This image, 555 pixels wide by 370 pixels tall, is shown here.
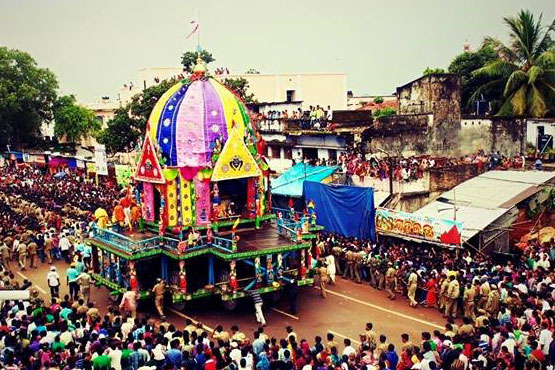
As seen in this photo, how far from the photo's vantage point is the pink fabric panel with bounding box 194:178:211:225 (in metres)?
20.7

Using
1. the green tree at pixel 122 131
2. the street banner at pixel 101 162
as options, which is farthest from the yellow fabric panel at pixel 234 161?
the green tree at pixel 122 131

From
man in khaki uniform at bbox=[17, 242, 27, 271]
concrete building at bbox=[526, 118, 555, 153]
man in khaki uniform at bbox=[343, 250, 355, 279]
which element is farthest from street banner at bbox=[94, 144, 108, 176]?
concrete building at bbox=[526, 118, 555, 153]

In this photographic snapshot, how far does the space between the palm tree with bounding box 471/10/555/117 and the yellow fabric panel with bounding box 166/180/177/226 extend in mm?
19798

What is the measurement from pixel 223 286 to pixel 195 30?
9487 millimetres

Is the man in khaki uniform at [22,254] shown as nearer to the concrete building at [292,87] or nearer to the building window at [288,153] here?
the building window at [288,153]

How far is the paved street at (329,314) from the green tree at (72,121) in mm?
37795

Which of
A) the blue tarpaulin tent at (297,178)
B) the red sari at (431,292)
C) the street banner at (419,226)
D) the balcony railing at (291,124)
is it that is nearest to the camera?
the red sari at (431,292)

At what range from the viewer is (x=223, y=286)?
61.6ft

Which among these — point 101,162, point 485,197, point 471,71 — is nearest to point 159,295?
point 485,197

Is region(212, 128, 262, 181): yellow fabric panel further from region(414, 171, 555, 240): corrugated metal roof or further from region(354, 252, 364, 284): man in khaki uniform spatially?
region(414, 171, 555, 240): corrugated metal roof

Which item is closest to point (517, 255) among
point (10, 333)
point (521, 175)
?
point (521, 175)

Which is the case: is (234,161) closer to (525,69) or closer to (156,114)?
(156,114)

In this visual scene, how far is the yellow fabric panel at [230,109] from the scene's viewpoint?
2108 centimetres

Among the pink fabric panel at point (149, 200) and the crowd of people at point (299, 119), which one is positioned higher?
the crowd of people at point (299, 119)
